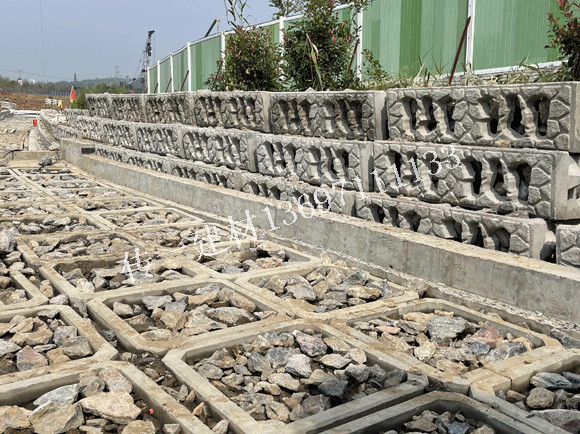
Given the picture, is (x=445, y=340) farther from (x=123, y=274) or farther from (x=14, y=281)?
(x=14, y=281)

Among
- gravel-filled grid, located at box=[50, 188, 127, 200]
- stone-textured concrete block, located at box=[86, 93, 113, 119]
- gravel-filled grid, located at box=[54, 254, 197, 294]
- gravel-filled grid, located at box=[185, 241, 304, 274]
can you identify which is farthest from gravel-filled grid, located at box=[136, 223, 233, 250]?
stone-textured concrete block, located at box=[86, 93, 113, 119]

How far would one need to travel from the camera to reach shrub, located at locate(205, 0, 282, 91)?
Result: 24.5 feet

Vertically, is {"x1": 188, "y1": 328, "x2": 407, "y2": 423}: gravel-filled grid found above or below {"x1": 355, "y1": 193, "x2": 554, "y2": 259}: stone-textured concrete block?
below

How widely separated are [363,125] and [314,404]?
9.53ft

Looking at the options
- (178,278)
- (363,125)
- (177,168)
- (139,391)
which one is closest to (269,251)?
(178,278)

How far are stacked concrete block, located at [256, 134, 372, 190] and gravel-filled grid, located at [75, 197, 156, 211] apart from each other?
206 cm

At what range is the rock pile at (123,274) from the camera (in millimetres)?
4301

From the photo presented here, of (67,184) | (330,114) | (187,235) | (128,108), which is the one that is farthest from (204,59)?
(330,114)

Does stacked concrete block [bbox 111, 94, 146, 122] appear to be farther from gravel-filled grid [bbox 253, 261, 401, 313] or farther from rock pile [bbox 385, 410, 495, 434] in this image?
rock pile [bbox 385, 410, 495, 434]

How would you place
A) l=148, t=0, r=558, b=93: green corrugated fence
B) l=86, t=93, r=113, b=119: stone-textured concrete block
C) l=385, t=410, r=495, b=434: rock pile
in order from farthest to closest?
l=86, t=93, r=113, b=119: stone-textured concrete block < l=148, t=0, r=558, b=93: green corrugated fence < l=385, t=410, r=495, b=434: rock pile

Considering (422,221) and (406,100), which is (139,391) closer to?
(422,221)

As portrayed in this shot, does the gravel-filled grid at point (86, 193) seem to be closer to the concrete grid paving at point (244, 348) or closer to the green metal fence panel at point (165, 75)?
the concrete grid paving at point (244, 348)

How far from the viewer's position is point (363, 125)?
502cm

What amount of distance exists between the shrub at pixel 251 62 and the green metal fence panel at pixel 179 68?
11219mm
